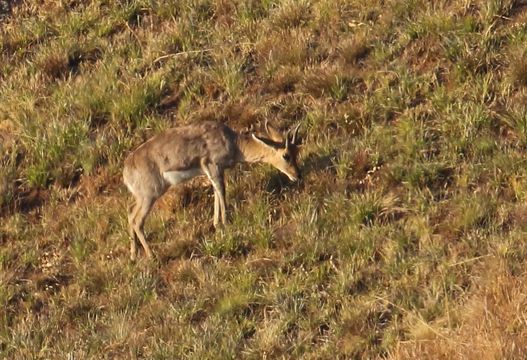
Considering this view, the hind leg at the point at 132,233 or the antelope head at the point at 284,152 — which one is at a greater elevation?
the antelope head at the point at 284,152

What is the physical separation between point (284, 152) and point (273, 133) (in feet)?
1.15

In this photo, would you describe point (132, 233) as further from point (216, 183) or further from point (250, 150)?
point (250, 150)

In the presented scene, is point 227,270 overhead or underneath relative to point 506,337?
underneath

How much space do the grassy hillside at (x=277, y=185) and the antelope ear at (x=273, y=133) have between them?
0.46 m

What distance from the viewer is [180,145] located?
14789 millimetres

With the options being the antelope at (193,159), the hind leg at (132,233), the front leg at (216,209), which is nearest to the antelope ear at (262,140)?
the antelope at (193,159)

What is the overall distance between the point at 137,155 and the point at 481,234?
3.80 m

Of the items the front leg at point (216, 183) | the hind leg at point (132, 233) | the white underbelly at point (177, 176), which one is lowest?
the hind leg at point (132, 233)

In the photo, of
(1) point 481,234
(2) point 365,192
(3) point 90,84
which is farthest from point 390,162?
(3) point 90,84

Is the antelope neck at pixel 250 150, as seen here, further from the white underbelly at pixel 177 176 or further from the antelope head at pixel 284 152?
the white underbelly at pixel 177 176

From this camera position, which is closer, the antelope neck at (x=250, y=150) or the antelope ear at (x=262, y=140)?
the antelope ear at (x=262, y=140)

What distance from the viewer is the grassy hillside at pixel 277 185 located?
42.4ft

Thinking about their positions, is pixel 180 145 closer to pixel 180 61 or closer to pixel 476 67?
pixel 180 61

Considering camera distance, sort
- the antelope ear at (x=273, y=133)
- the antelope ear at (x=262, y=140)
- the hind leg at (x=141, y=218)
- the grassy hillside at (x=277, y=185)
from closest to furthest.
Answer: the grassy hillside at (x=277, y=185)
the hind leg at (x=141, y=218)
the antelope ear at (x=262, y=140)
the antelope ear at (x=273, y=133)
